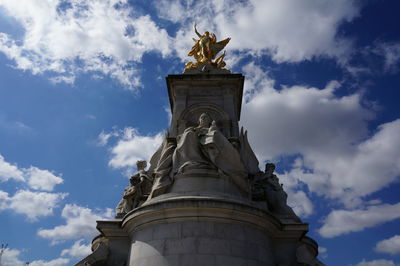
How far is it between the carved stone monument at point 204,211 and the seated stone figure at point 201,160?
0.04m

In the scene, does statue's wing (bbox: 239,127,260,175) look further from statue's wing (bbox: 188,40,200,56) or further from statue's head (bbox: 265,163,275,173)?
statue's wing (bbox: 188,40,200,56)

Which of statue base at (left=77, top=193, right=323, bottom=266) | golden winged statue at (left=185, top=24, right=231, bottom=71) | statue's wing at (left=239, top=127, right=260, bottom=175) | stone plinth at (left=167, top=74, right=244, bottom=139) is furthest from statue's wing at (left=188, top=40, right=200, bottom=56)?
statue base at (left=77, top=193, right=323, bottom=266)

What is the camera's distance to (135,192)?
13.8 metres

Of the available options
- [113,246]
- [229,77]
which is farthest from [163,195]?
[229,77]

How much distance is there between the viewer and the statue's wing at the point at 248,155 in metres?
15.2

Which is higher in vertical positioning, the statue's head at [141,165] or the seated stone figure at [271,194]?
the statue's head at [141,165]

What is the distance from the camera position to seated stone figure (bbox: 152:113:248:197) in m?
12.0

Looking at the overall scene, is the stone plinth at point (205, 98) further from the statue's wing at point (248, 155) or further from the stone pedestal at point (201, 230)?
the stone pedestal at point (201, 230)

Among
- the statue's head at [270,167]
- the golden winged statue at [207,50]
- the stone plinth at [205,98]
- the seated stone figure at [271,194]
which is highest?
the golden winged statue at [207,50]

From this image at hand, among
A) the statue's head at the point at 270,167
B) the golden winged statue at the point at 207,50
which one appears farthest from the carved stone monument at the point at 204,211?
the golden winged statue at the point at 207,50

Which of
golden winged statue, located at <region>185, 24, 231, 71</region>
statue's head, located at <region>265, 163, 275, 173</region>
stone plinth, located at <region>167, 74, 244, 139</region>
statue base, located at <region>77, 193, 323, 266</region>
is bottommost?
statue base, located at <region>77, 193, 323, 266</region>

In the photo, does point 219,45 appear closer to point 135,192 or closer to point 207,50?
point 207,50

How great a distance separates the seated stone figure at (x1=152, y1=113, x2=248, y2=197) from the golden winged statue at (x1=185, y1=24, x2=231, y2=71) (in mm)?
6469

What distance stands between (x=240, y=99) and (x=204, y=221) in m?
9.67
